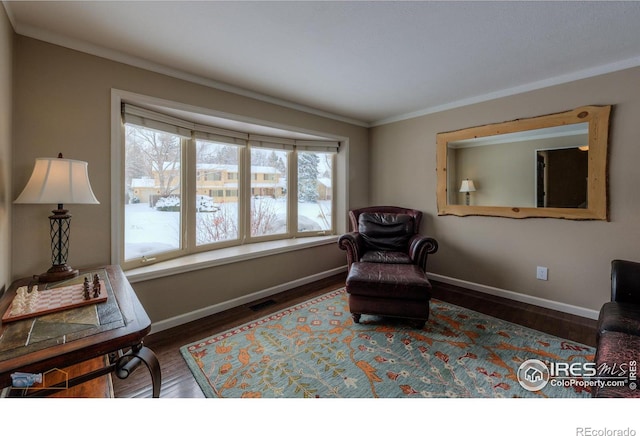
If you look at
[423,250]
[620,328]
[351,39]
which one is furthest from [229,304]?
[620,328]

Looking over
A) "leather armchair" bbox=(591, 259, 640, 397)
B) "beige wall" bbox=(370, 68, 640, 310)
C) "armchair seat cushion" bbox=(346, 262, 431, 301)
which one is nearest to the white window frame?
"beige wall" bbox=(370, 68, 640, 310)

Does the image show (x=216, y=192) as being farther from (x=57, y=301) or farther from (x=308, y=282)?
(x=57, y=301)

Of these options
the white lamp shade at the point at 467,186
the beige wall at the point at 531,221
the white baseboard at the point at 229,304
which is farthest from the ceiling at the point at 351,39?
the white baseboard at the point at 229,304

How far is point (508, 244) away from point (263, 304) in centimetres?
278

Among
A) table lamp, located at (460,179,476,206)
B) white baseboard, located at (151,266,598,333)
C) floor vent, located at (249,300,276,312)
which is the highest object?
table lamp, located at (460,179,476,206)

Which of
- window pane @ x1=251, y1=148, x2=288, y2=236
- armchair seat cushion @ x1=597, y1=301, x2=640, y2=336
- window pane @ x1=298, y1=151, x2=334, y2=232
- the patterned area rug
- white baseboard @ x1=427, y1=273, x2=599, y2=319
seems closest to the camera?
armchair seat cushion @ x1=597, y1=301, x2=640, y2=336

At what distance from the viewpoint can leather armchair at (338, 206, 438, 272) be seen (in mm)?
2695

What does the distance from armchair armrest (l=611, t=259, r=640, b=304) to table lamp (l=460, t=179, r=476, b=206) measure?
154 cm

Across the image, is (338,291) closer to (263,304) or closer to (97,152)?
(263,304)

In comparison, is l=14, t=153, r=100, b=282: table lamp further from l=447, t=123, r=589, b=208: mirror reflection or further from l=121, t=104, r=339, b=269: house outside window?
l=447, t=123, r=589, b=208: mirror reflection

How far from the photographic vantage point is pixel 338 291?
3.06m

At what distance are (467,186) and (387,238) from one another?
117cm

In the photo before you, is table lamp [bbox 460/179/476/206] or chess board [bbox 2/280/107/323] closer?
chess board [bbox 2/280/107/323]
